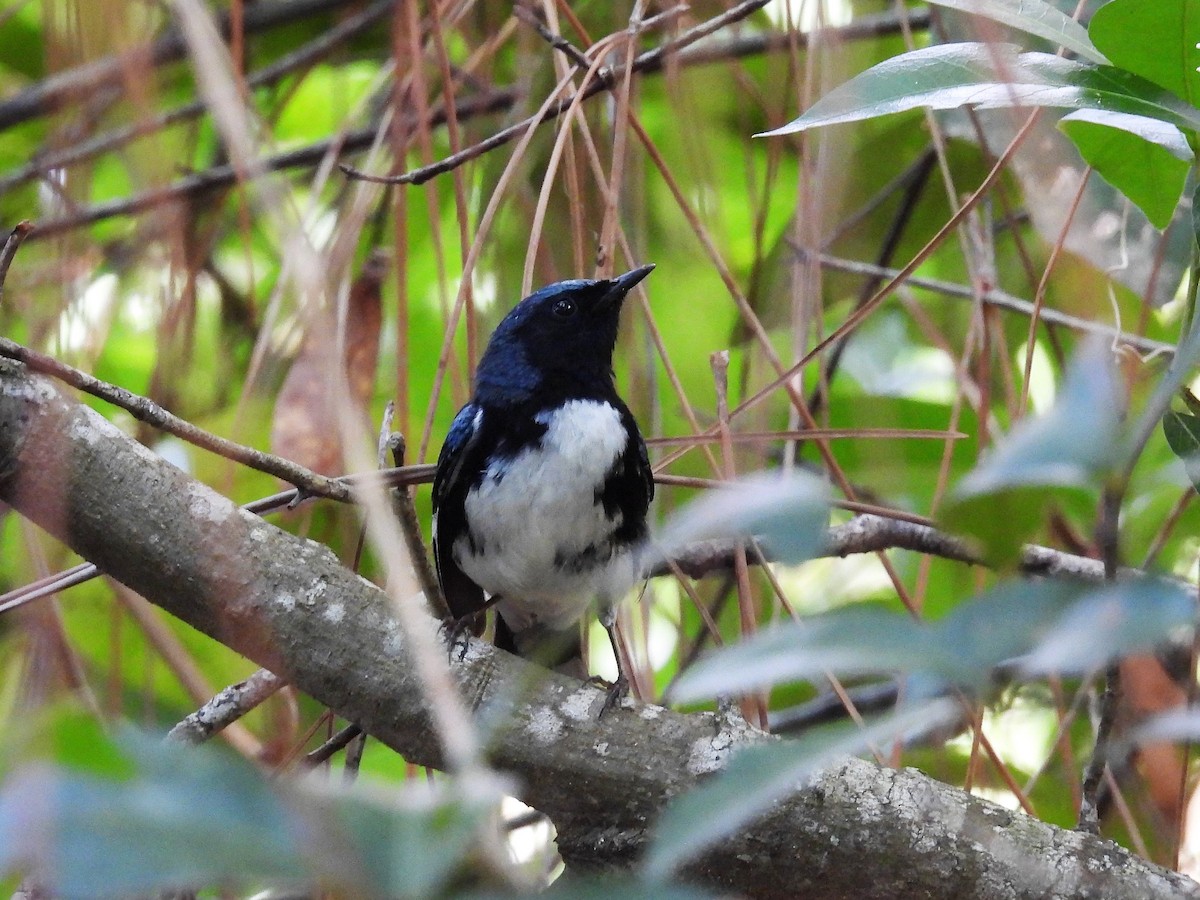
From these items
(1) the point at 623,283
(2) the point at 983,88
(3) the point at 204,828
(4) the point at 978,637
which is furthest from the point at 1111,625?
(1) the point at 623,283

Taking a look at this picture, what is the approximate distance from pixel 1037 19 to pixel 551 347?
1650 millimetres

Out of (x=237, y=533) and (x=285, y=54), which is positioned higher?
(x=285, y=54)

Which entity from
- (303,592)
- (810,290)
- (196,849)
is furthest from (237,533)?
(196,849)

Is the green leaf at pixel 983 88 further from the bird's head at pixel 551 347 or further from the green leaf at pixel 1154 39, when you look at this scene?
the bird's head at pixel 551 347

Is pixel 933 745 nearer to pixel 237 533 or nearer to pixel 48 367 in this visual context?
pixel 237 533

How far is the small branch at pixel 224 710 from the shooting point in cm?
181

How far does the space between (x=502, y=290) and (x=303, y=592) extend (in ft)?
3.61

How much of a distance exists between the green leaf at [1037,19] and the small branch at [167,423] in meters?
1.02

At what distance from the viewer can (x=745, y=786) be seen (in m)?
0.61

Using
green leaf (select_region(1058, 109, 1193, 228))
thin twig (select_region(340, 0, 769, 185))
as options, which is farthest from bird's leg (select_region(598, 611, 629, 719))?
green leaf (select_region(1058, 109, 1193, 228))

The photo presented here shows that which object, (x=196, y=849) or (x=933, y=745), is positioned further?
(x=933, y=745)

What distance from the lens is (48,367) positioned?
1560 mm

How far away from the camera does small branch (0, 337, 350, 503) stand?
61.4 inches

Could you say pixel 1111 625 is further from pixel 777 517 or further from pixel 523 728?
pixel 523 728
